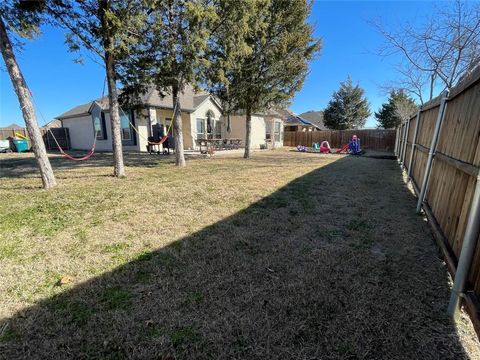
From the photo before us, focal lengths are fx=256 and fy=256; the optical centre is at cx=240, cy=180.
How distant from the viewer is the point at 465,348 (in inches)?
68.6

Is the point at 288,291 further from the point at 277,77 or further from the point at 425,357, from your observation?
the point at 277,77

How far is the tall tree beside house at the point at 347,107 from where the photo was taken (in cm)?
3139

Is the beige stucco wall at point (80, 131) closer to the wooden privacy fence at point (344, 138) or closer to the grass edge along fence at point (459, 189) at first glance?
→ the wooden privacy fence at point (344, 138)

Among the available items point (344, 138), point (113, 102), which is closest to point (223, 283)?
point (113, 102)

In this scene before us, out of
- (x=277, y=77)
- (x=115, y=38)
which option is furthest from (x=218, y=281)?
(x=277, y=77)

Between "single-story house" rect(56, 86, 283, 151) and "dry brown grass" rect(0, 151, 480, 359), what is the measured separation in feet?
38.0

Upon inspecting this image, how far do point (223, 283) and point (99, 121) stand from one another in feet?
61.8

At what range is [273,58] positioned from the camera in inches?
451

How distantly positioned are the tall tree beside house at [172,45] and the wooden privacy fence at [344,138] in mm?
18945

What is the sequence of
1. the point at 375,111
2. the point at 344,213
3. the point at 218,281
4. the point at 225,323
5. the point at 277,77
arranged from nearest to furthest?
the point at 225,323 → the point at 218,281 → the point at 344,213 → the point at 277,77 → the point at 375,111

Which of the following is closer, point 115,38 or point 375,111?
point 115,38

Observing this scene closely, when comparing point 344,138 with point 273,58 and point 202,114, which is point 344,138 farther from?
point 273,58

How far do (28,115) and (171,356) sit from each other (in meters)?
6.49

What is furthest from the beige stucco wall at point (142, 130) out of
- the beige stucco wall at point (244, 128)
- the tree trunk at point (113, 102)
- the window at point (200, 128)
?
the tree trunk at point (113, 102)
